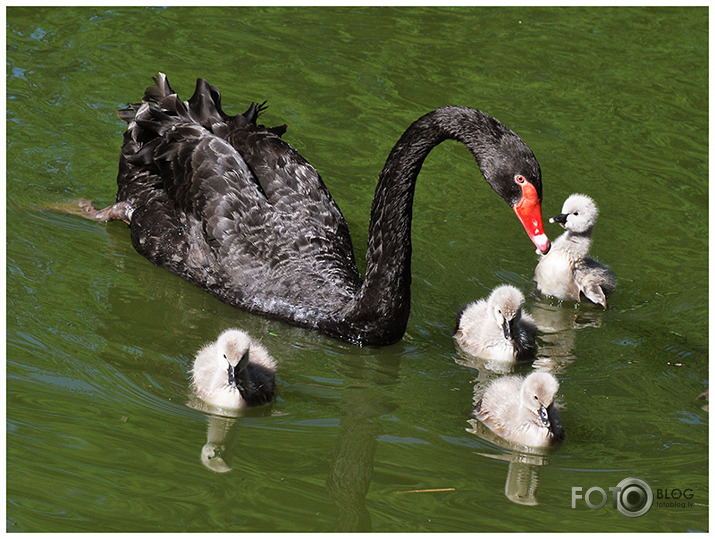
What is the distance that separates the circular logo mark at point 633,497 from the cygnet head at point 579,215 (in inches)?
97.6

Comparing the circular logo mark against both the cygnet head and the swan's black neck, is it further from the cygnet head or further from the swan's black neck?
the cygnet head

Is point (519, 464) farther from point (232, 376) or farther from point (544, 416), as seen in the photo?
point (232, 376)

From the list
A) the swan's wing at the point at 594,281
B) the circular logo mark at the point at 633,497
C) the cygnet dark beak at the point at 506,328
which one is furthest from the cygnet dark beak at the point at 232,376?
the swan's wing at the point at 594,281

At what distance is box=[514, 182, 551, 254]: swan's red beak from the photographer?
585 centimetres

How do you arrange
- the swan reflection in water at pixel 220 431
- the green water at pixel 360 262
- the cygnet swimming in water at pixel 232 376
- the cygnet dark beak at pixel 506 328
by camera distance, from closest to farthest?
1. the green water at pixel 360 262
2. the swan reflection in water at pixel 220 431
3. the cygnet swimming in water at pixel 232 376
4. the cygnet dark beak at pixel 506 328

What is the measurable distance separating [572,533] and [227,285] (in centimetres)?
294

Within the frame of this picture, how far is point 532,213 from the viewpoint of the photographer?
5.88m

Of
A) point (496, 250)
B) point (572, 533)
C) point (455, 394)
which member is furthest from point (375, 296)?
point (572, 533)

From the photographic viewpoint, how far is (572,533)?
193 inches

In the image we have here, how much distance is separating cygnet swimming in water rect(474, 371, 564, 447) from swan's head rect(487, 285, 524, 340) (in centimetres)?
67

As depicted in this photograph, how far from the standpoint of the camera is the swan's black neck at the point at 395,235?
625 cm

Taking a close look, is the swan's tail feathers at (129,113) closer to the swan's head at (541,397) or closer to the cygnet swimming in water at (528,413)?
the cygnet swimming in water at (528,413)

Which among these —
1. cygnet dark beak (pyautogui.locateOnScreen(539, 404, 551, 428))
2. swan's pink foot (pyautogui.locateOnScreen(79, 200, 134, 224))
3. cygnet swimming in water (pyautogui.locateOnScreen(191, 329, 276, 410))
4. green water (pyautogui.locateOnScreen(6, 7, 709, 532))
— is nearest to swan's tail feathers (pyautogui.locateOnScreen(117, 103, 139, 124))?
green water (pyautogui.locateOnScreen(6, 7, 709, 532))

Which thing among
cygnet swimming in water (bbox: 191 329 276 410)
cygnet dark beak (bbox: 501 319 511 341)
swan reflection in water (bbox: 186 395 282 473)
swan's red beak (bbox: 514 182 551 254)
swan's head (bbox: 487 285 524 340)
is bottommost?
swan reflection in water (bbox: 186 395 282 473)
